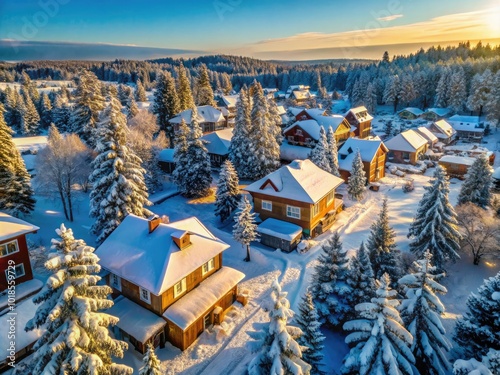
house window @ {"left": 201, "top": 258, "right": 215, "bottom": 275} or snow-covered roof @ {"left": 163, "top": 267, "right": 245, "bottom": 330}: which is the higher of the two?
house window @ {"left": 201, "top": 258, "right": 215, "bottom": 275}

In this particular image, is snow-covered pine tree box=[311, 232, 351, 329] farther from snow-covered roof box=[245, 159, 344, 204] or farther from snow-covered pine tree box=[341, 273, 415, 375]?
snow-covered roof box=[245, 159, 344, 204]

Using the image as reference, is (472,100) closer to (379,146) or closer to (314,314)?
(379,146)

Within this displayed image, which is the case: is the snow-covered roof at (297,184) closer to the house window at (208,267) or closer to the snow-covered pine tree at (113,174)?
the house window at (208,267)

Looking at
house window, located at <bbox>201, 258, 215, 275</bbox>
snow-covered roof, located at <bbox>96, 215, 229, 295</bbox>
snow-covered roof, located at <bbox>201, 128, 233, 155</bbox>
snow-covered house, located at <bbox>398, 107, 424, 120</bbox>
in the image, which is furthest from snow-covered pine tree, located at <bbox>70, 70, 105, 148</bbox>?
snow-covered house, located at <bbox>398, 107, 424, 120</bbox>

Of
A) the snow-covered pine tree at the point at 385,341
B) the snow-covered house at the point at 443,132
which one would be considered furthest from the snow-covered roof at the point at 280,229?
the snow-covered house at the point at 443,132

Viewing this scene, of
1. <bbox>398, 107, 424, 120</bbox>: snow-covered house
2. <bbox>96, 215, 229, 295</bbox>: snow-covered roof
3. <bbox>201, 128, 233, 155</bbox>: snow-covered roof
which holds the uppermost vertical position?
<bbox>398, 107, 424, 120</bbox>: snow-covered house
